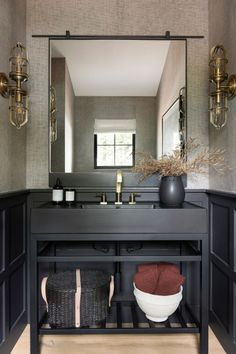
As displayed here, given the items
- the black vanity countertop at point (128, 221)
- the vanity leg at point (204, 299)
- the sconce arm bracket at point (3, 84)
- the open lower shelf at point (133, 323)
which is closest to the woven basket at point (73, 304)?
the open lower shelf at point (133, 323)

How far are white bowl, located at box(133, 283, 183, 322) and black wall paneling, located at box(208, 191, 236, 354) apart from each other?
32 cm

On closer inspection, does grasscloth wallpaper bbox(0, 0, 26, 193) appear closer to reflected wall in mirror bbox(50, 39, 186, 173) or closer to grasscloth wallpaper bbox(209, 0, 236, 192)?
reflected wall in mirror bbox(50, 39, 186, 173)

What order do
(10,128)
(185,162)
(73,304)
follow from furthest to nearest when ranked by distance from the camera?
1. (185,162)
2. (10,128)
3. (73,304)

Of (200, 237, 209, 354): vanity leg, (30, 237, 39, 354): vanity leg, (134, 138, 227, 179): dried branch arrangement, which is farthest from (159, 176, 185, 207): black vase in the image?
(30, 237, 39, 354): vanity leg

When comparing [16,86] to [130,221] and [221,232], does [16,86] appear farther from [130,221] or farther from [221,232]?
[221,232]

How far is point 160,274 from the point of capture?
78.7 inches

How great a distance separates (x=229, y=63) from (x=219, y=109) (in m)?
0.30

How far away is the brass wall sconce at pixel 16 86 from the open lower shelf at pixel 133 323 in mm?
1360

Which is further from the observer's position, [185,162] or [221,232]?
[185,162]

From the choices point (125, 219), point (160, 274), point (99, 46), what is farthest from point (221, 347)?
point (99, 46)

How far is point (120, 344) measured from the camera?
2006mm

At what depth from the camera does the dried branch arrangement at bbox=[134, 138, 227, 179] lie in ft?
6.61

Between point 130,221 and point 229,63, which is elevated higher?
point 229,63

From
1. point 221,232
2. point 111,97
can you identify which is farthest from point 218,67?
point 221,232
